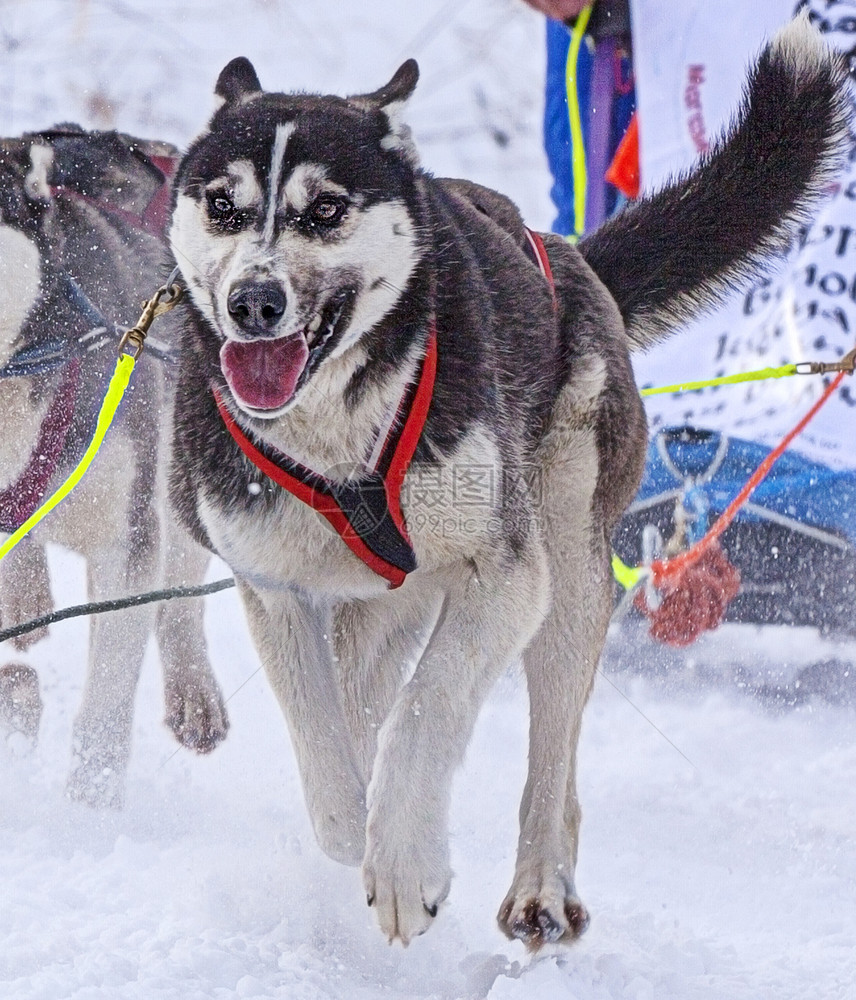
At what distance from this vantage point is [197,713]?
3.21 metres

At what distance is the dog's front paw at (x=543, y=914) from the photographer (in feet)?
6.66

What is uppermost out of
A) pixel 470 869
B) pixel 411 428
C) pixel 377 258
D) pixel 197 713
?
pixel 377 258

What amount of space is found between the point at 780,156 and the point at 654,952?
1414mm

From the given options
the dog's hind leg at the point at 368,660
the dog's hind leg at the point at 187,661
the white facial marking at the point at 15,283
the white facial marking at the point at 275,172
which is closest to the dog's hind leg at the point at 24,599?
the dog's hind leg at the point at 187,661

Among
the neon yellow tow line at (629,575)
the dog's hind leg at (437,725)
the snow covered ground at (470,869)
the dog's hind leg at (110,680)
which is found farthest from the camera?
the neon yellow tow line at (629,575)

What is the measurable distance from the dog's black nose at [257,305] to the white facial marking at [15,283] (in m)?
1.63

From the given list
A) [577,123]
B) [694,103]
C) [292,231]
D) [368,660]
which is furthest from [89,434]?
[694,103]

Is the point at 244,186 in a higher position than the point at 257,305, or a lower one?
higher

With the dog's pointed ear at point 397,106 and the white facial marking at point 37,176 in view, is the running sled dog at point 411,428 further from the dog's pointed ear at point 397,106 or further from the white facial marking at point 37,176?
the white facial marking at point 37,176

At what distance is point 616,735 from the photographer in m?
3.48

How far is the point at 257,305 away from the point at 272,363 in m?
0.12

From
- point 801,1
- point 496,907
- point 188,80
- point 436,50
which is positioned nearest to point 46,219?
point 496,907

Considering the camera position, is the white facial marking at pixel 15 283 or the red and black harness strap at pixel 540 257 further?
the white facial marking at pixel 15 283

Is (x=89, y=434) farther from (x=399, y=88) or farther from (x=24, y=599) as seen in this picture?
(x=399, y=88)
